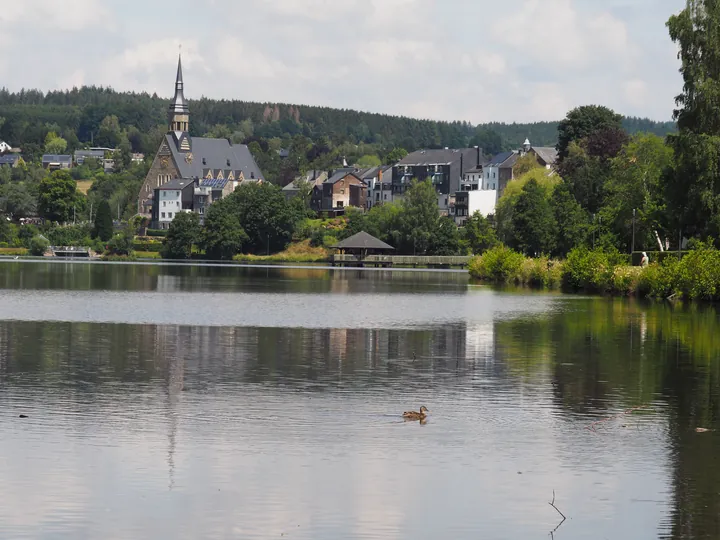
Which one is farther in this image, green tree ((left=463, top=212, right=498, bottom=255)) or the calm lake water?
green tree ((left=463, top=212, right=498, bottom=255))

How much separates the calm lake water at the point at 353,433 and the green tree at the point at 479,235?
117462 millimetres

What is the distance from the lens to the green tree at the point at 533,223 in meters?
116

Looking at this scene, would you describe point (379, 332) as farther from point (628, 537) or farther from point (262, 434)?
point (628, 537)

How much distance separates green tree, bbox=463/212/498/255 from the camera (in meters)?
167

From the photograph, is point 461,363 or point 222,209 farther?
point 222,209

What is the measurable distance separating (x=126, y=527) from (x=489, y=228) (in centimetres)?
15548

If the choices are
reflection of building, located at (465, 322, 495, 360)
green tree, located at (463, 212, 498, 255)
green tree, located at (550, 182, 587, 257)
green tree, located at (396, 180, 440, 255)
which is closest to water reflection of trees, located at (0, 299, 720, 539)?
reflection of building, located at (465, 322, 495, 360)

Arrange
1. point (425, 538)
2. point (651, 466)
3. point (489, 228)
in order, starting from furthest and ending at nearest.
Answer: point (489, 228) < point (651, 466) < point (425, 538)

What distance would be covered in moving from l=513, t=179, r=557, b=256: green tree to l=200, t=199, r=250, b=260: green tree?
72.1m

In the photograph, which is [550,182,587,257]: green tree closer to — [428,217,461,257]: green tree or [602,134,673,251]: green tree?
[602,134,673,251]: green tree

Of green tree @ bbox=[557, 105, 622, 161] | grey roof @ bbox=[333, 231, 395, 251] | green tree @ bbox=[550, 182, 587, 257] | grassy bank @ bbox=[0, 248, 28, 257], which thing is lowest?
grassy bank @ bbox=[0, 248, 28, 257]

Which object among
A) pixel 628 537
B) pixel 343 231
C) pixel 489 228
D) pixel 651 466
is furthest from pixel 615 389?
pixel 343 231

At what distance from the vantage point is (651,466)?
20844mm

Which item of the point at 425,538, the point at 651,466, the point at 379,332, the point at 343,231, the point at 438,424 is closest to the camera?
the point at 425,538
